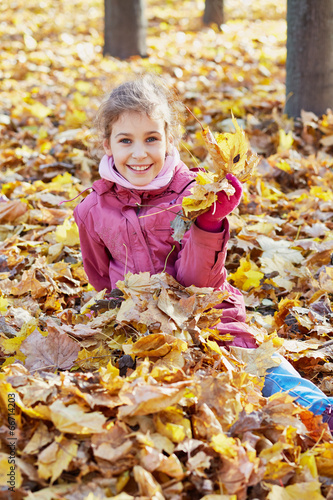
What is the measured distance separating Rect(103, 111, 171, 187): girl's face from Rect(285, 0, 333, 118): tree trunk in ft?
10.3

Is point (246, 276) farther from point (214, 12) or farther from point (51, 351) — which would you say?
point (214, 12)

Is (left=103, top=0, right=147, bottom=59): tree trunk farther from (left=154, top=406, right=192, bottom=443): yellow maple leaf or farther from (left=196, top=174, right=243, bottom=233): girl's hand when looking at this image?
(left=154, top=406, right=192, bottom=443): yellow maple leaf

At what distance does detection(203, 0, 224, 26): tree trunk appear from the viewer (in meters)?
11.2

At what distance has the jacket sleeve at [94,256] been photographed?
8.23ft

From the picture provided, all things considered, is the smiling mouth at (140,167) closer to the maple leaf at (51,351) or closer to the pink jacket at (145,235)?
A: the pink jacket at (145,235)

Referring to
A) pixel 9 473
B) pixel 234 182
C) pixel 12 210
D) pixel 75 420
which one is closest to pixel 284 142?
pixel 12 210

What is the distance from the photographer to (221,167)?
172cm

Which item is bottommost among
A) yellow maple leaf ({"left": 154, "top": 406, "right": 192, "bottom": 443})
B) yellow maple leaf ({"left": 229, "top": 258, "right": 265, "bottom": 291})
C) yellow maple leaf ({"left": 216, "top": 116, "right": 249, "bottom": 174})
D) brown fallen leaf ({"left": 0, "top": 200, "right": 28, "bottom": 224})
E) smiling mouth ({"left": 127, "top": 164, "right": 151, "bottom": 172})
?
yellow maple leaf ({"left": 229, "top": 258, "right": 265, "bottom": 291})

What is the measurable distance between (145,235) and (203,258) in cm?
45

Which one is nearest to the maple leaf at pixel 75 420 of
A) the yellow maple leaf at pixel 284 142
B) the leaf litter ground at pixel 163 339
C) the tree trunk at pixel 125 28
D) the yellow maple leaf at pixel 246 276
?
the leaf litter ground at pixel 163 339

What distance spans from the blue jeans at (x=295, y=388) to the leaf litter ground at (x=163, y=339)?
56 mm

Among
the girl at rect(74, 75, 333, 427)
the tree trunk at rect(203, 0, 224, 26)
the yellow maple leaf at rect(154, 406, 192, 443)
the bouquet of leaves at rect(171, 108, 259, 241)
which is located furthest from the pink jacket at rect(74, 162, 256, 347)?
the tree trunk at rect(203, 0, 224, 26)

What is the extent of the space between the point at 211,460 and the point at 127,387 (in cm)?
33

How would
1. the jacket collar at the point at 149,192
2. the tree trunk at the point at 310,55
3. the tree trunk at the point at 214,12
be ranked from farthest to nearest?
1. the tree trunk at the point at 214,12
2. the tree trunk at the point at 310,55
3. the jacket collar at the point at 149,192
